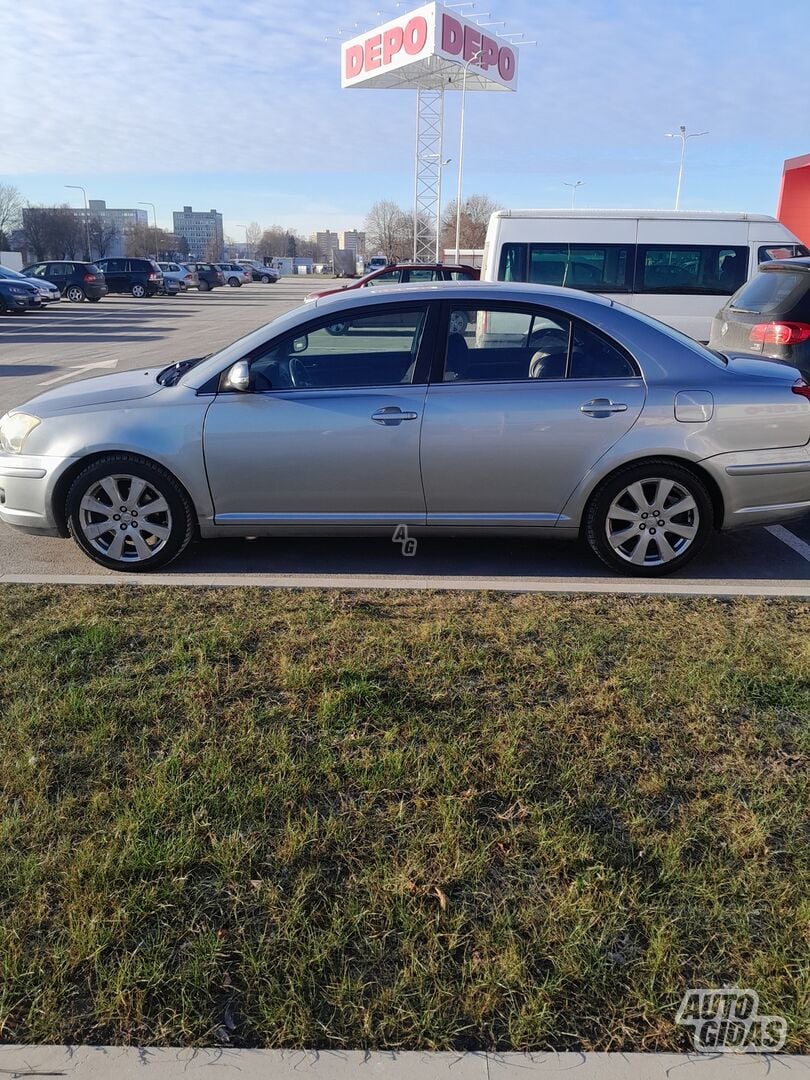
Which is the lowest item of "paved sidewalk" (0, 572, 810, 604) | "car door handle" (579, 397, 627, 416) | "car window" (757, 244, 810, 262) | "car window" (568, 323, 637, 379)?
"paved sidewalk" (0, 572, 810, 604)

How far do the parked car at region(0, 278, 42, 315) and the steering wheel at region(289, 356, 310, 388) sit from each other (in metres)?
25.7

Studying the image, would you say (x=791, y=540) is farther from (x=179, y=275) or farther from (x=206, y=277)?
(x=206, y=277)

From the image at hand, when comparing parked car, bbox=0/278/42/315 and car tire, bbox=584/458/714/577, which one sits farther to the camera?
parked car, bbox=0/278/42/315

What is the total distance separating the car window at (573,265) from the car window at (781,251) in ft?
6.63

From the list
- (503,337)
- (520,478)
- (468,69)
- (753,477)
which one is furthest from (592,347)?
(468,69)

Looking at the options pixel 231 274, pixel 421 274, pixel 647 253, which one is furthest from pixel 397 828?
pixel 231 274

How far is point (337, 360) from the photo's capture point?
5039 millimetres

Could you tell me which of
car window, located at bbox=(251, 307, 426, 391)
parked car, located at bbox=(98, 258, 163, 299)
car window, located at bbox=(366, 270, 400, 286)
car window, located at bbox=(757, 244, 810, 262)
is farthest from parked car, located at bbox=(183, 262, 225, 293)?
car window, located at bbox=(251, 307, 426, 391)

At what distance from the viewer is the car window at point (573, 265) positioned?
44.0 ft

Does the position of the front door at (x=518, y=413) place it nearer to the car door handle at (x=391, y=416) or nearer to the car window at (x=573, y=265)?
the car door handle at (x=391, y=416)

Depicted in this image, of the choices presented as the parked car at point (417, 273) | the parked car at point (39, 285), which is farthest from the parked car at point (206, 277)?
the parked car at point (417, 273)

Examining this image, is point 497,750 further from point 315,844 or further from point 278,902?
point 278,902

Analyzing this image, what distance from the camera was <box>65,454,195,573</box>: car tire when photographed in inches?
189

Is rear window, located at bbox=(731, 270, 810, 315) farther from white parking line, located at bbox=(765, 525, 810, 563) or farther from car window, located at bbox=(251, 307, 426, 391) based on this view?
car window, located at bbox=(251, 307, 426, 391)
